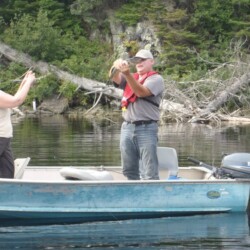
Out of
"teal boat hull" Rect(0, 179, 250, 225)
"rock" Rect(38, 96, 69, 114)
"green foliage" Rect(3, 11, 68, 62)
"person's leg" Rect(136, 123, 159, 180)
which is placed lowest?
"rock" Rect(38, 96, 69, 114)

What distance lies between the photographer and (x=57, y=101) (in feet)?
106

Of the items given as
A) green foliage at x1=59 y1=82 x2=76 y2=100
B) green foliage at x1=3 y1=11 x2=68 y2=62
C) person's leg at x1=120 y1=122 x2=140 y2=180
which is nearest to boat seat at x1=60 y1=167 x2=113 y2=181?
person's leg at x1=120 y1=122 x2=140 y2=180

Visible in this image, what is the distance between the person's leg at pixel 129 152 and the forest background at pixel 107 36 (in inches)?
776

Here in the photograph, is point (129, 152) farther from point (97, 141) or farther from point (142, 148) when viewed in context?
point (97, 141)

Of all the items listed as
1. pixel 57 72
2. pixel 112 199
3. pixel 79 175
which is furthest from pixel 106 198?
pixel 57 72

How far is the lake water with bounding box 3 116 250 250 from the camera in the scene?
8203 millimetres

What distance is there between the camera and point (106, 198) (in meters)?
9.19

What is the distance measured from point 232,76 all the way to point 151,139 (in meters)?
17.6

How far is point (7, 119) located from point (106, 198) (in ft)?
4.63

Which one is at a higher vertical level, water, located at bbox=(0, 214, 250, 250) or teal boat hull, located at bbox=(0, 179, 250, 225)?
teal boat hull, located at bbox=(0, 179, 250, 225)

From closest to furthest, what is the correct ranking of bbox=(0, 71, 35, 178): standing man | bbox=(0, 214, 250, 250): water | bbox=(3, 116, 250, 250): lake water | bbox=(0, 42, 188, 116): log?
bbox=(0, 214, 250, 250): water → bbox=(3, 116, 250, 250): lake water → bbox=(0, 71, 35, 178): standing man → bbox=(0, 42, 188, 116): log

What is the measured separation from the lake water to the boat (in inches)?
4.7

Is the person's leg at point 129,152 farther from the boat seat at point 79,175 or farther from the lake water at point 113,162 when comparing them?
the lake water at point 113,162

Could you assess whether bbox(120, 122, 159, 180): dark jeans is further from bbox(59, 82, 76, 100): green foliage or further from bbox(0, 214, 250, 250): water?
bbox(59, 82, 76, 100): green foliage
